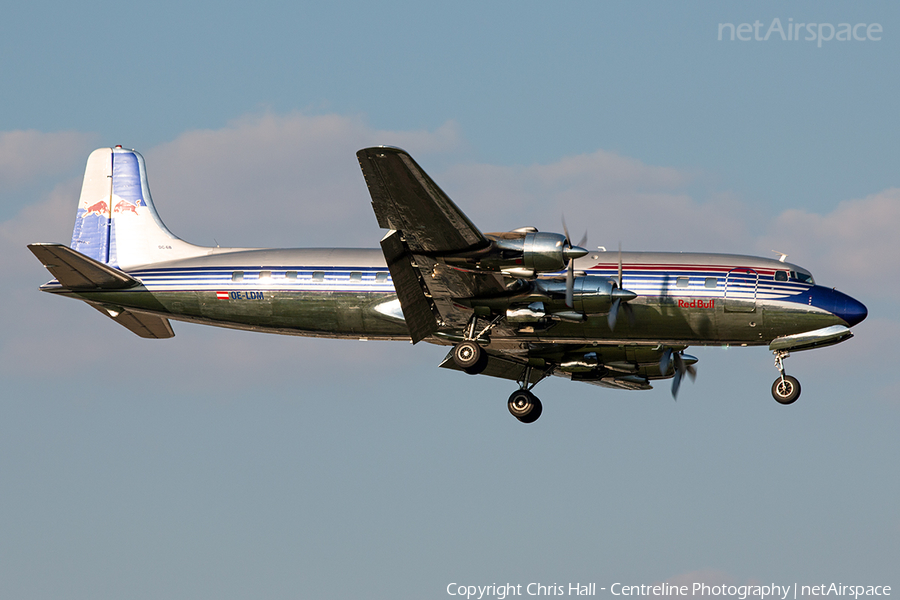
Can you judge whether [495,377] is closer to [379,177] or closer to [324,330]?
[324,330]

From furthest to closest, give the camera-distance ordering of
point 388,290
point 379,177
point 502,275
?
1. point 388,290
2. point 502,275
3. point 379,177

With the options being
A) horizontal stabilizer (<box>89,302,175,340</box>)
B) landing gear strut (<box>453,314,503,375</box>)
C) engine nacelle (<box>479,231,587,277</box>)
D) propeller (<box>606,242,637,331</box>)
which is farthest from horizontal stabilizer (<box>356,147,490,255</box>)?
horizontal stabilizer (<box>89,302,175,340</box>)

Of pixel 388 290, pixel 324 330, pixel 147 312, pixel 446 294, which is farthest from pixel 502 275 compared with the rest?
pixel 147 312

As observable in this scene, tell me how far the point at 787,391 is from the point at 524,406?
28.3ft

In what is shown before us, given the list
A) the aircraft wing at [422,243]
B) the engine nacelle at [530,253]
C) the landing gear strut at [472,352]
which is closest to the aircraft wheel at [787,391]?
the engine nacelle at [530,253]

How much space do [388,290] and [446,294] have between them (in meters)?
2.43

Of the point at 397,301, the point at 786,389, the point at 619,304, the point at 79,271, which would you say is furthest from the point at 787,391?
the point at 79,271

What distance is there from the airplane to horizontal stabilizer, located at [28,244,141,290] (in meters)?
0.05

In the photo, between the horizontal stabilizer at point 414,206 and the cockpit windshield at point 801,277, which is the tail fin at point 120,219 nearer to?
the horizontal stabilizer at point 414,206

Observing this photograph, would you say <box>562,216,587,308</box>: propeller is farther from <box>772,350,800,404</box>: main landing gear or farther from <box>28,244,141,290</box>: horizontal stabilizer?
<box>28,244,141,290</box>: horizontal stabilizer

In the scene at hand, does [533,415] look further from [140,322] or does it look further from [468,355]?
[140,322]

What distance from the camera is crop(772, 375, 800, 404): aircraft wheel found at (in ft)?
105

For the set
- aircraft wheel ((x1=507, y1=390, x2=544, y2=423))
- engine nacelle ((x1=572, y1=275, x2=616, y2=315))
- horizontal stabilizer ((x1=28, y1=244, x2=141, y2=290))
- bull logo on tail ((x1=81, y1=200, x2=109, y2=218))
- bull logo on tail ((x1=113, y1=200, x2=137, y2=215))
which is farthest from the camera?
bull logo on tail ((x1=81, y1=200, x2=109, y2=218))

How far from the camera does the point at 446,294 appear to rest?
32.4m
